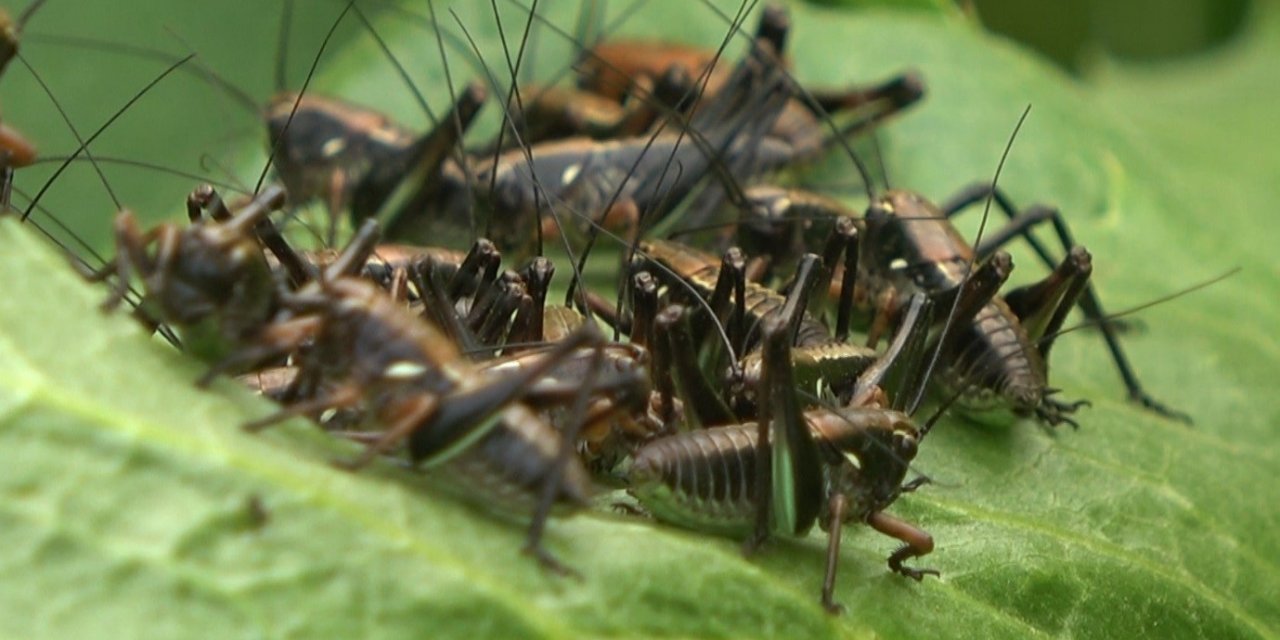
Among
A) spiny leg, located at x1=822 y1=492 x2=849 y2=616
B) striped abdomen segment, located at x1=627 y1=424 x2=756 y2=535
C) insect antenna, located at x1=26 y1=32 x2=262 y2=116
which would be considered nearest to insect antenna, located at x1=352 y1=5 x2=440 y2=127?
insect antenna, located at x1=26 y1=32 x2=262 y2=116

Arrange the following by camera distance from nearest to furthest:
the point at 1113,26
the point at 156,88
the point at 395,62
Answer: the point at 395,62 → the point at 156,88 → the point at 1113,26

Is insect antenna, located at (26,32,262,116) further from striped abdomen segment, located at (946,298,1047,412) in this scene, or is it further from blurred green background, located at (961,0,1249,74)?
blurred green background, located at (961,0,1249,74)

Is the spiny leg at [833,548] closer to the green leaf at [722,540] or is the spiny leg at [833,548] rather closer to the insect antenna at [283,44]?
the green leaf at [722,540]

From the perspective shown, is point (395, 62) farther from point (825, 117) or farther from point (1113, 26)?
point (1113, 26)

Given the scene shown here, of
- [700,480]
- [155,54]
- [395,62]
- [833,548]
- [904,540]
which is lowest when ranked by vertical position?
[904,540]

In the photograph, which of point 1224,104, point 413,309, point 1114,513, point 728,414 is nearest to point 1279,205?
point 1224,104

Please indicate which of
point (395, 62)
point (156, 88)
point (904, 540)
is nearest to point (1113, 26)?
point (395, 62)
